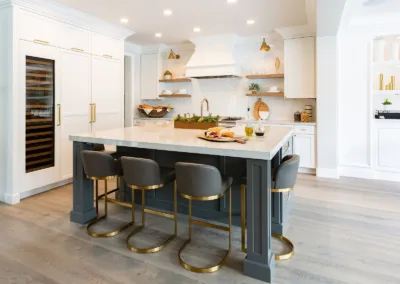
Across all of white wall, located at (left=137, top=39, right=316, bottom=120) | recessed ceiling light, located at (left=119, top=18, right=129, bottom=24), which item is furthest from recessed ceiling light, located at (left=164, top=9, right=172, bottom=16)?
white wall, located at (left=137, top=39, right=316, bottom=120)

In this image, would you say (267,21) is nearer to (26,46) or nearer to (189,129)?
(189,129)

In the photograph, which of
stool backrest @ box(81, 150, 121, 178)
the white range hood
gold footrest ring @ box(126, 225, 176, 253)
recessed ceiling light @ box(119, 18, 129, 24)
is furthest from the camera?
the white range hood

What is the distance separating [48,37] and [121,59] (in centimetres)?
150

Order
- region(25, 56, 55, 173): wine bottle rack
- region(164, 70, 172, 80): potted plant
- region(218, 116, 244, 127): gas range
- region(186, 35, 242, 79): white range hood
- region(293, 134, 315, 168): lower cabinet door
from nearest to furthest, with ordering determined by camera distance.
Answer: region(25, 56, 55, 173): wine bottle rack < region(293, 134, 315, 168): lower cabinet door < region(218, 116, 244, 127): gas range < region(186, 35, 242, 79): white range hood < region(164, 70, 172, 80): potted plant

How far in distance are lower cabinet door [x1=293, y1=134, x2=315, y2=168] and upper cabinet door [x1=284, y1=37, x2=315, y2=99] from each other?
2.57ft

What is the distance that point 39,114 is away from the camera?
3951 millimetres

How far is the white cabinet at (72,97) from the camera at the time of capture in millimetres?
4285

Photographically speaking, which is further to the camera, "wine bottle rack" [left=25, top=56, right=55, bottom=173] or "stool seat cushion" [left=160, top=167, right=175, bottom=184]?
"wine bottle rack" [left=25, top=56, right=55, bottom=173]

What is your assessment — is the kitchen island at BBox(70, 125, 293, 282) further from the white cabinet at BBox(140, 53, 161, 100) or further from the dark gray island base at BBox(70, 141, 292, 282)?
the white cabinet at BBox(140, 53, 161, 100)

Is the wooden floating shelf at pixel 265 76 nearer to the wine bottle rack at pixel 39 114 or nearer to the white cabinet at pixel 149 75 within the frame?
the white cabinet at pixel 149 75

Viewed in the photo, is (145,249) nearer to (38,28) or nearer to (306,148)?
(38,28)

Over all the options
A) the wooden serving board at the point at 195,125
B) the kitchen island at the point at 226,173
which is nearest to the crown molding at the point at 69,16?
the kitchen island at the point at 226,173

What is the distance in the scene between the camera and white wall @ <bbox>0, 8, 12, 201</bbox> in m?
3.57

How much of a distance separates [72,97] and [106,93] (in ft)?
2.44
